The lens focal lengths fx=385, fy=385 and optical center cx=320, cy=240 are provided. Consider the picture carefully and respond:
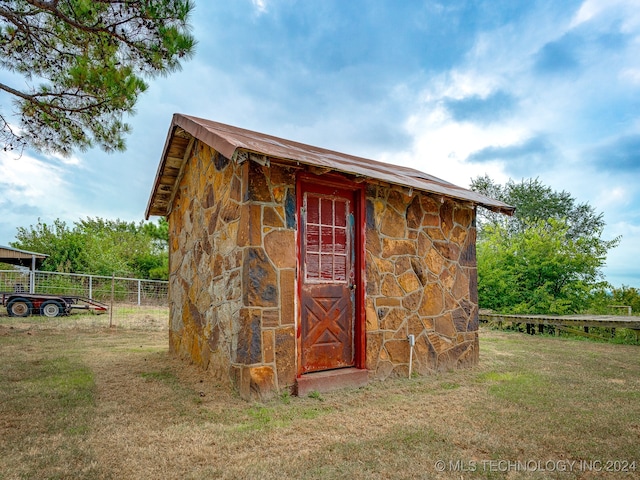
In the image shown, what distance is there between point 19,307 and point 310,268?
11.9 m

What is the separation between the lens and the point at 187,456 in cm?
266

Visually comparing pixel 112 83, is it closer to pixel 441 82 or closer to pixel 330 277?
pixel 330 277

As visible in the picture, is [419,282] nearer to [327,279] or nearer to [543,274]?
[327,279]

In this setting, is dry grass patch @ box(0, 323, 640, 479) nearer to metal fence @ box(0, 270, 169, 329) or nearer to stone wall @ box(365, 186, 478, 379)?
stone wall @ box(365, 186, 478, 379)

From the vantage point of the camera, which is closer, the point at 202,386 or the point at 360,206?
the point at 202,386

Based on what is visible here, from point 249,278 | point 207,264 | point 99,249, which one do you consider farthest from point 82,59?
point 99,249

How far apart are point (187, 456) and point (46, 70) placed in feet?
21.8

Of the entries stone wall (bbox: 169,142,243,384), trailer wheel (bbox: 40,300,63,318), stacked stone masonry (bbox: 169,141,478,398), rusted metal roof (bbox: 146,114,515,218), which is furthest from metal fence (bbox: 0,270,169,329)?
stacked stone masonry (bbox: 169,141,478,398)

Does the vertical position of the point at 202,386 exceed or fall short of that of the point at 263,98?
it falls short

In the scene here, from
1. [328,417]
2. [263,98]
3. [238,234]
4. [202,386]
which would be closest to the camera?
[328,417]

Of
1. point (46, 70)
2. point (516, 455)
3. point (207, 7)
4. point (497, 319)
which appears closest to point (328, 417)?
point (516, 455)

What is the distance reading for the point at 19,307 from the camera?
11867mm

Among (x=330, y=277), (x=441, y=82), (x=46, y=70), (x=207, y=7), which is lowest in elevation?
(x=330, y=277)

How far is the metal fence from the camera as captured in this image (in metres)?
11.8
